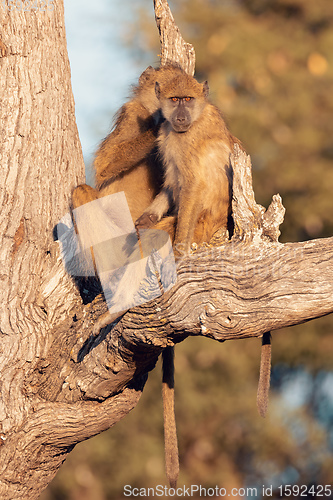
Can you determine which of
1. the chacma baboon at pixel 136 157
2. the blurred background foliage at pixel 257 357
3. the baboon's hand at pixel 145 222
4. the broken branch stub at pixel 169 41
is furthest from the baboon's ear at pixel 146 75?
the blurred background foliage at pixel 257 357

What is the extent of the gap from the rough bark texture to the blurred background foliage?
21.8 ft

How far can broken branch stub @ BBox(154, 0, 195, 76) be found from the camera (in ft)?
14.3

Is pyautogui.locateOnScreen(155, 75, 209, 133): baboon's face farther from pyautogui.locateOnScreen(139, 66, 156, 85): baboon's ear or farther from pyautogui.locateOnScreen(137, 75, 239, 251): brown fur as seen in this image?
pyautogui.locateOnScreen(139, 66, 156, 85): baboon's ear

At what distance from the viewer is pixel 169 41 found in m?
4.45

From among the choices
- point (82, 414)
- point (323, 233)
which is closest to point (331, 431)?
point (323, 233)

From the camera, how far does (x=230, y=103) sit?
1070 cm

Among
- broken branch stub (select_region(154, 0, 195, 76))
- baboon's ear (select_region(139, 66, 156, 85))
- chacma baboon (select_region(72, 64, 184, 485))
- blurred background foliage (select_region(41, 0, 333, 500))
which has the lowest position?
blurred background foliage (select_region(41, 0, 333, 500))

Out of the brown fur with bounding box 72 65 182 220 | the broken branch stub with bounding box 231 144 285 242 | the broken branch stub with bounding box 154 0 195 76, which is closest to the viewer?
the broken branch stub with bounding box 231 144 285 242

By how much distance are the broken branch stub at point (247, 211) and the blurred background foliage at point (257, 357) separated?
22.3 ft

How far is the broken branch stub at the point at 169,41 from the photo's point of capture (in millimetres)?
4348

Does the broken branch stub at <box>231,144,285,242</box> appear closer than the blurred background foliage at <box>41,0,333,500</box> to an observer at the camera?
Yes

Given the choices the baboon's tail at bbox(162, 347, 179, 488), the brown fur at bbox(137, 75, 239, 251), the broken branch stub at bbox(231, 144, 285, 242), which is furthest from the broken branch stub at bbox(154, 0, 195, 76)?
the baboon's tail at bbox(162, 347, 179, 488)

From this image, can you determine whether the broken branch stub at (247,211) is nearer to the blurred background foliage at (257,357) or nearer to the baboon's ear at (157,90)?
the baboon's ear at (157,90)

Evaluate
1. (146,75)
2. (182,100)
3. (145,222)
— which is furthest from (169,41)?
(145,222)
